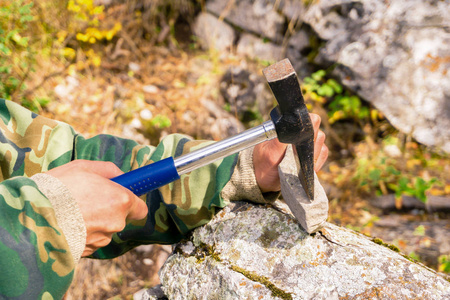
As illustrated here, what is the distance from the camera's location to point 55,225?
979 millimetres

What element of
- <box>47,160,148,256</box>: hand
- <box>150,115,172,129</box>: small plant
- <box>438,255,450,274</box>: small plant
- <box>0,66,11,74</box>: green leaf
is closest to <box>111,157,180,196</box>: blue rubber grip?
<box>47,160,148,256</box>: hand

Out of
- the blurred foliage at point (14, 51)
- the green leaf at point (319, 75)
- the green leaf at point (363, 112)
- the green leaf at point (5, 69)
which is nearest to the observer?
the green leaf at point (5, 69)

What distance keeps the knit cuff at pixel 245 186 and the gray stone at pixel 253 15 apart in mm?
2887

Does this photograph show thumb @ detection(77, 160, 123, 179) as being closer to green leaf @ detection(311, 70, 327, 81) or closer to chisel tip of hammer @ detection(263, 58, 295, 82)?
chisel tip of hammer @ detection(263, 58, 295, 82)

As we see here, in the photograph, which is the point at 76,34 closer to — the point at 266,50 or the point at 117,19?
the point at 117,19

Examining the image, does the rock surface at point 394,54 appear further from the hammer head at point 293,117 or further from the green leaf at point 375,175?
the hammer head at point 293,117

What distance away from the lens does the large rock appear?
3.89 feet

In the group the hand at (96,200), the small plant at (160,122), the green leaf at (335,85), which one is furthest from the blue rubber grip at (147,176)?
the green leaf at (335,85)

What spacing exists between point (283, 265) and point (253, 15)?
363 cm

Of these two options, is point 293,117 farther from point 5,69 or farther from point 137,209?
point 5,69

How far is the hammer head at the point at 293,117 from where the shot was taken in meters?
1.08

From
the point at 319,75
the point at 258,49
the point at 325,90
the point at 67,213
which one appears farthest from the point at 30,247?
the point at 258,49

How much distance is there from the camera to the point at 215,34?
4.39 meters

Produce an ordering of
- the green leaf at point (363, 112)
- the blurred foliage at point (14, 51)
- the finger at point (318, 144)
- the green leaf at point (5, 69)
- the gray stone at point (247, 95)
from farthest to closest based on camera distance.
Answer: the gray stone at point (247, 95) → the green leaf at point (363, 112) → the blurred foliage at point (14, 51) → the green leaf at point (5, 69) → the finger at point (318, 144)
